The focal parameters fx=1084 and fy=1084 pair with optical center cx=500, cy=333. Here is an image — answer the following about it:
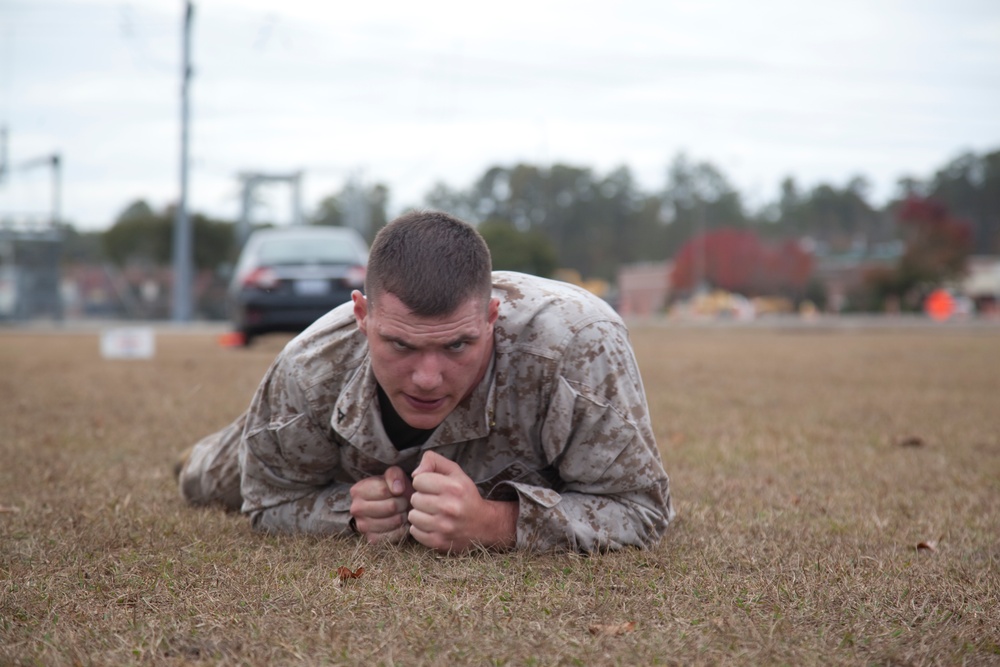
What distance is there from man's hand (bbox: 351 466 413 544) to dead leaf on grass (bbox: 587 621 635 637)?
Answer: 80cm

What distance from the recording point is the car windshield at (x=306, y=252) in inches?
476

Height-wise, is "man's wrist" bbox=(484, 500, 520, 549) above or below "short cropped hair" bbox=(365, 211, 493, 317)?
below

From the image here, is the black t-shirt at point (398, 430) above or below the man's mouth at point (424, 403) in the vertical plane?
below

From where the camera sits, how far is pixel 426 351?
2.54 metres

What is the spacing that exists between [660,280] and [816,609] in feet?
261

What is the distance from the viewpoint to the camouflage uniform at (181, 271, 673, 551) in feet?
9.27

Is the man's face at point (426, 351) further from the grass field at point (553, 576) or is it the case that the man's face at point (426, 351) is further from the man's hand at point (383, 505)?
the grass field at point (553, 576)

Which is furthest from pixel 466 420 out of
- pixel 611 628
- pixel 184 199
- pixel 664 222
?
pixel 664 222

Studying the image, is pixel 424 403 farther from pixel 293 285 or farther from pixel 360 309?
pixel 293 285

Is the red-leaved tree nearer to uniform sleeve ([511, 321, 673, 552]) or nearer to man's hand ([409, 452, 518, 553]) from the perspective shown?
uniform sleeve ([511, 321, 673, 552])

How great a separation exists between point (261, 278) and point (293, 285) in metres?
0.39

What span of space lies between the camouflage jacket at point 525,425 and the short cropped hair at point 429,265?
335mm

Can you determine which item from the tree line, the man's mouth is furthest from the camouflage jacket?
the tree line

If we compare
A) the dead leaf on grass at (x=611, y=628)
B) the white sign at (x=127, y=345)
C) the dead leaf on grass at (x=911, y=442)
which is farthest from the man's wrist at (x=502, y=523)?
the white sign at (x=127, y=345)
